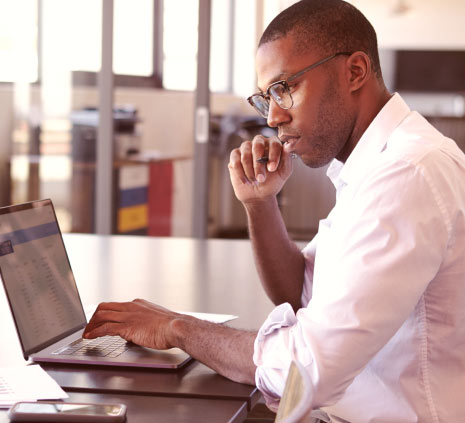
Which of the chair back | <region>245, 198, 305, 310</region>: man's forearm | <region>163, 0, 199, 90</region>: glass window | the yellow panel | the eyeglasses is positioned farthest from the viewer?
the yellow panel

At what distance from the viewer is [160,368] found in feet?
4.22

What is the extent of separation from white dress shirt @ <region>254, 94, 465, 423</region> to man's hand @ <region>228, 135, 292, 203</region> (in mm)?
422

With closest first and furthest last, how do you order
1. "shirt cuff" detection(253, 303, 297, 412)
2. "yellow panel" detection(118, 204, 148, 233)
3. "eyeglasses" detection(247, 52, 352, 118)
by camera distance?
"shirt cuff" detection(253, 303, 297, 412)
"eyeglasses" detection(247, 52, 352, 118)
"yellow panel" detection(118, 204, 148, 233)

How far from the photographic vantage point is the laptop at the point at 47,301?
51.4 inches

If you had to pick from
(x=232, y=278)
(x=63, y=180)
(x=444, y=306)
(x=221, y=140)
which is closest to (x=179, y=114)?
(x=221, y=140)

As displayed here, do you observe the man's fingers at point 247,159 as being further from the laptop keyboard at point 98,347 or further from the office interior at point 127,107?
the office interior at point 127,107

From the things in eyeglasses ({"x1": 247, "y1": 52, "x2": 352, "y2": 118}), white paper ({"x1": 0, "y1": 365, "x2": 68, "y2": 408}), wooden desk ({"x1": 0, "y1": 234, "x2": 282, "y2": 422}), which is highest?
eyeglasses ({"x1": 247, "y1": 52, "x2": 352, "y2": 118})

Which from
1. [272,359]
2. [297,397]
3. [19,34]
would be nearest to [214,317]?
[272,359]

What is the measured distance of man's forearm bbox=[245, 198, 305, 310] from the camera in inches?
70.7

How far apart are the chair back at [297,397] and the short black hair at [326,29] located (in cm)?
76

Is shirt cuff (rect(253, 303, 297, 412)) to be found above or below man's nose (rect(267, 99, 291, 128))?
below

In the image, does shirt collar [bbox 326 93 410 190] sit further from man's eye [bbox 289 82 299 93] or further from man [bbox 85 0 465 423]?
man's eye [bbox 289 82 299 93]

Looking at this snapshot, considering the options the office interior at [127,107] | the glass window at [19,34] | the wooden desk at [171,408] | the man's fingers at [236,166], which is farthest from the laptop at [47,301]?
the glass window at [19,34]

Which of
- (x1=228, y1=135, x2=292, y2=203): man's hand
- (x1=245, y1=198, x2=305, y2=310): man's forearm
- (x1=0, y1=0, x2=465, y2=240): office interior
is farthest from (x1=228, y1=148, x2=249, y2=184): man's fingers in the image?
(x1=0, y1=0, x2=465, y2=240): office interior
